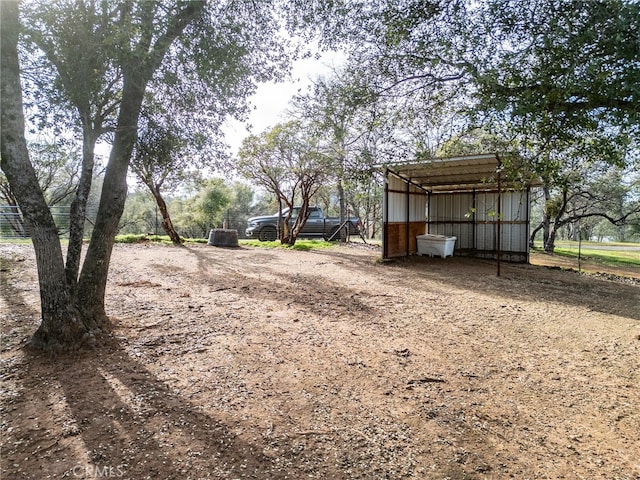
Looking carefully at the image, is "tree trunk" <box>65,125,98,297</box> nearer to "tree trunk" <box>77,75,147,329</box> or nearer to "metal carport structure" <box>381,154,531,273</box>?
"tree trunk" <box>77,75,147,329</box>

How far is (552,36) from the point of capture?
2.45 metres

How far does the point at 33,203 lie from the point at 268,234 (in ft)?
43.7

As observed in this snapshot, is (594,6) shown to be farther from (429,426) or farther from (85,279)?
(85,279)

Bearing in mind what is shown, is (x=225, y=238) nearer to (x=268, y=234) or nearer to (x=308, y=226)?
(x=268, y=234)

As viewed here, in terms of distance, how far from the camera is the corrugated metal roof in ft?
25.7

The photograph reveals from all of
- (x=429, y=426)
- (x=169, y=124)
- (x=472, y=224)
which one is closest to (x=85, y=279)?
(x=169, y=124)

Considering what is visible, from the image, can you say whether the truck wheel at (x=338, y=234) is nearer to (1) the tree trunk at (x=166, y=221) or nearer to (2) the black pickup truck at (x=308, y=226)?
(2) the black pickup truck at (x=308, y=226)

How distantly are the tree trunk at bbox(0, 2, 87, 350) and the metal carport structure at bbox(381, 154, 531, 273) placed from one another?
751 centimetres

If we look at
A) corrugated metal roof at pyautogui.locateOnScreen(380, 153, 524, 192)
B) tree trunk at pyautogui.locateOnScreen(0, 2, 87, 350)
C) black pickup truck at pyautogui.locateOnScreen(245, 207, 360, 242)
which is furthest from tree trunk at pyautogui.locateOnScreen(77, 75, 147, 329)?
black pickup truck at pyautogui.locateOnScreen(245, 207, 360, 242)

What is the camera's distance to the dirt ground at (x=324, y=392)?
5.86ft

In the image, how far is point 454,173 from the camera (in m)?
9.48

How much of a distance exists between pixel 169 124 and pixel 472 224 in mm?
9906

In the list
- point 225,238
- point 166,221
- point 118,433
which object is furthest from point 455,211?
point 118,433

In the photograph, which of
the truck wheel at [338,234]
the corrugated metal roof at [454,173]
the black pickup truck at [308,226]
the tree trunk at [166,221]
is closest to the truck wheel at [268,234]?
the black pickup truck at [308,226]
